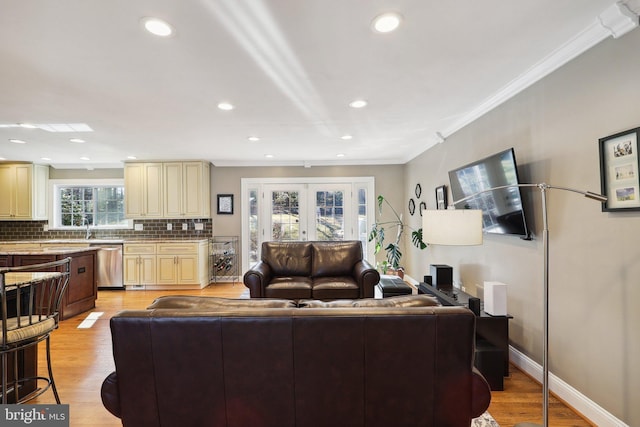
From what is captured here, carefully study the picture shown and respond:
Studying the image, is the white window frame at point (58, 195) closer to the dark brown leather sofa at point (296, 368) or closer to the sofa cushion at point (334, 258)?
the sofa cushion at point (334, 258)

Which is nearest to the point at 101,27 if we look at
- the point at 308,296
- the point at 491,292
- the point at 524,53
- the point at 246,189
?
the point at 524,53

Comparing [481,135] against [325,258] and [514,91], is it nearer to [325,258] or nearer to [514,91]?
[514,91]

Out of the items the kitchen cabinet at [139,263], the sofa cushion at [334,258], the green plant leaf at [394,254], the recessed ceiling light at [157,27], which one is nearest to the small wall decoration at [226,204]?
the kitchen cabinet at [139,263]

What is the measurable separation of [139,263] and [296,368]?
5.05 m

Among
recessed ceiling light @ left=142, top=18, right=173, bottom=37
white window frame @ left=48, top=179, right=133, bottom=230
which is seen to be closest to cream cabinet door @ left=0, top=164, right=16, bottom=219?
white window frame @ left=48, top=179, right=133, bottom=230

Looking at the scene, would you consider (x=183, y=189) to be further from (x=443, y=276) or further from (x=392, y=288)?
(x=443, y=276)

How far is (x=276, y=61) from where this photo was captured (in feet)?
6.73

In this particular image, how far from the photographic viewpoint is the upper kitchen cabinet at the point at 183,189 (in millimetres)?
5520

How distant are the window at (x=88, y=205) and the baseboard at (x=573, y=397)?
22.1 feet

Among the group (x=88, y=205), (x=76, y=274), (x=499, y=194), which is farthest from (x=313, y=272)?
(x=88, y=205)

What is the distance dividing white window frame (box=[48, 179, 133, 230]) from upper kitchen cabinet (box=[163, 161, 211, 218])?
3.67 feet

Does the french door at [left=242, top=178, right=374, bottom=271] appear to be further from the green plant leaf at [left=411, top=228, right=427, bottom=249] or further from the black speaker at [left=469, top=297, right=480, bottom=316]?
the black speaker at [left=469, top=297, right=480, bottom=316]

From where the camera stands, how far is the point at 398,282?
362cm

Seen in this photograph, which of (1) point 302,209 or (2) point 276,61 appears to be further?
(1) point 302,209
